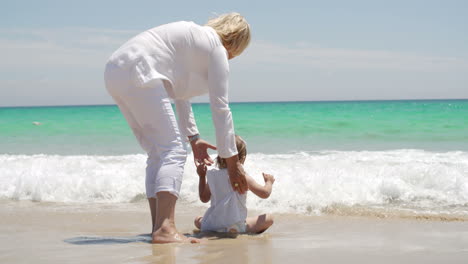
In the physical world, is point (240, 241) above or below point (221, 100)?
below

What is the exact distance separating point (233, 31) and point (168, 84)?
47 cm

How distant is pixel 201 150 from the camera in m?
3.33

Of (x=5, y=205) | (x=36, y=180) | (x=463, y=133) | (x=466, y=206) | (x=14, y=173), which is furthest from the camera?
(x=463, y=133)

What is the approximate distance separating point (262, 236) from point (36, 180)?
3561mm

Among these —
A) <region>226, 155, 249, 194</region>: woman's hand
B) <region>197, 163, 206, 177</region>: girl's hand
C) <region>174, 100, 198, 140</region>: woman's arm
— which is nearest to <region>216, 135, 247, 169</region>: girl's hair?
<region>197, 163, 206, 177</region>: girl's hand

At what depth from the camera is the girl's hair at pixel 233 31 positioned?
3.01 meters

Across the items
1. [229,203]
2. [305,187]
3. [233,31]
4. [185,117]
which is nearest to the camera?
[233,31]

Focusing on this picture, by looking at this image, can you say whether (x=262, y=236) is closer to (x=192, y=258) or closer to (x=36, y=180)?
(x=192, y=258)

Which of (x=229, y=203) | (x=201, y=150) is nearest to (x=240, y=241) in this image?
(x=229, y=203)

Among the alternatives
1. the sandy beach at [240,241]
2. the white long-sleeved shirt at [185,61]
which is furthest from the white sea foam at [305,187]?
the white long-sleeved shirt at [185,61]

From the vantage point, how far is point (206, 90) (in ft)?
9.78

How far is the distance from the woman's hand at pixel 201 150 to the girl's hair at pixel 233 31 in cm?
60

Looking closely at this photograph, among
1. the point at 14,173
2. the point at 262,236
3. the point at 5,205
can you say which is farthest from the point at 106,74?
the point at 14,173

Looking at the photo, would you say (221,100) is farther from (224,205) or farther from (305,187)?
(305,187)
